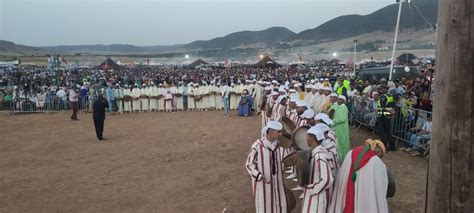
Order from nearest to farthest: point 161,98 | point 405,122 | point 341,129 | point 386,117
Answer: point 341,129 → point 386,117 → point 405,122 → point 161,98

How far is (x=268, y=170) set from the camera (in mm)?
4832

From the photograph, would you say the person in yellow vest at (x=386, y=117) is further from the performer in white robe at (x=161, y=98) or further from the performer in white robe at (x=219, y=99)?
the performer in white robe at (x=161, y=98)

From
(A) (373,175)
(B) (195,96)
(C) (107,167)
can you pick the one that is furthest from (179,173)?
(B) (195,96)

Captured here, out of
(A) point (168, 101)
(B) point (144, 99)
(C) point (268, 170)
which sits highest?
(C) point (268, 170)

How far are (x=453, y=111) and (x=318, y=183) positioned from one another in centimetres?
240

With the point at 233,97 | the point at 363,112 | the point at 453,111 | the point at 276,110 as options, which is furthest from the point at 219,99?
the point at 453,111

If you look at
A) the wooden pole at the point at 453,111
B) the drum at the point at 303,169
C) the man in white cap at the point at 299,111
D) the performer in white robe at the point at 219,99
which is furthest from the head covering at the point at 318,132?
the performer in white robe at the point at 219,99

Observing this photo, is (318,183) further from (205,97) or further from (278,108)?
(205,97)

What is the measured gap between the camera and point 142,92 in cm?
1939

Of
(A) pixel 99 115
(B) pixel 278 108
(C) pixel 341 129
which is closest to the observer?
(C) pixel 341 129

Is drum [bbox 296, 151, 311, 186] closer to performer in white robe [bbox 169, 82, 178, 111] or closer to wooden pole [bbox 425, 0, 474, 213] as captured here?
wooden pole [bbox 425, 0, 474, 213]

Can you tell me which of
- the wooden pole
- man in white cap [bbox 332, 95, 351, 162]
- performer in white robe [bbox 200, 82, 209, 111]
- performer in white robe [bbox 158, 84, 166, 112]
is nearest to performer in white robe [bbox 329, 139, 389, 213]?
the wooden pole

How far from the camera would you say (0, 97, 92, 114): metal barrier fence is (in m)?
19.8

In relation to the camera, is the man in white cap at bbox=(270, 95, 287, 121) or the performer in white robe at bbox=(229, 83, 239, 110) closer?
the man in white cap at bbox=(270, 95, 287, 121)
